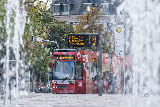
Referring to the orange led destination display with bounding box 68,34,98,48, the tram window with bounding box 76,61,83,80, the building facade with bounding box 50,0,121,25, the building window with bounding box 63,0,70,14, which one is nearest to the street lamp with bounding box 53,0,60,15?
the building facade with bounding box 50,0,121,25

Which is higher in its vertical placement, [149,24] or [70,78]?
[149,24]

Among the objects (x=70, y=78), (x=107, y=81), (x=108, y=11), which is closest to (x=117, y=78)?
(x=107, y=81)

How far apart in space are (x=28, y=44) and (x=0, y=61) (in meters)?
2.42

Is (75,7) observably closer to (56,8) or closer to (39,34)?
(56,8)

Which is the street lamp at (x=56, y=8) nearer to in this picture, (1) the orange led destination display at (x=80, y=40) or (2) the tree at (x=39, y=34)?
(2) the tree at (x=39, y=34)

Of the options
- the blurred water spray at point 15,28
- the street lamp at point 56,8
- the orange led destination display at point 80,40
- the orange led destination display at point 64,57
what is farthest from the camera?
the street lamp at point 56,8

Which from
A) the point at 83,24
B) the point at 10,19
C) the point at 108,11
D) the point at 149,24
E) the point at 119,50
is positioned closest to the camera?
the point at 149,24

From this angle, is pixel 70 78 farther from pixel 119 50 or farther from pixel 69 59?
pixel 119 50

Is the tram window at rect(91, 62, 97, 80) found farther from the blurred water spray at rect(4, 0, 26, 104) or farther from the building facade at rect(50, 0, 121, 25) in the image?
the building facade at rect(50, 0, 121, 25)

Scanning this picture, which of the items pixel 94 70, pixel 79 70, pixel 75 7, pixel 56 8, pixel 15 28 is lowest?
pixel 94 70

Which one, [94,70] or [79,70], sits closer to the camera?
[79,70]

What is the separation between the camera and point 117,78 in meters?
38.2

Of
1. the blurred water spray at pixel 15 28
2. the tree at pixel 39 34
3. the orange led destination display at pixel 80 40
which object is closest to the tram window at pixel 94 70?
the tree at pixel 39 34

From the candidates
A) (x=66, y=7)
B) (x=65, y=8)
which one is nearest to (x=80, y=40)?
(x=66, y=7)
